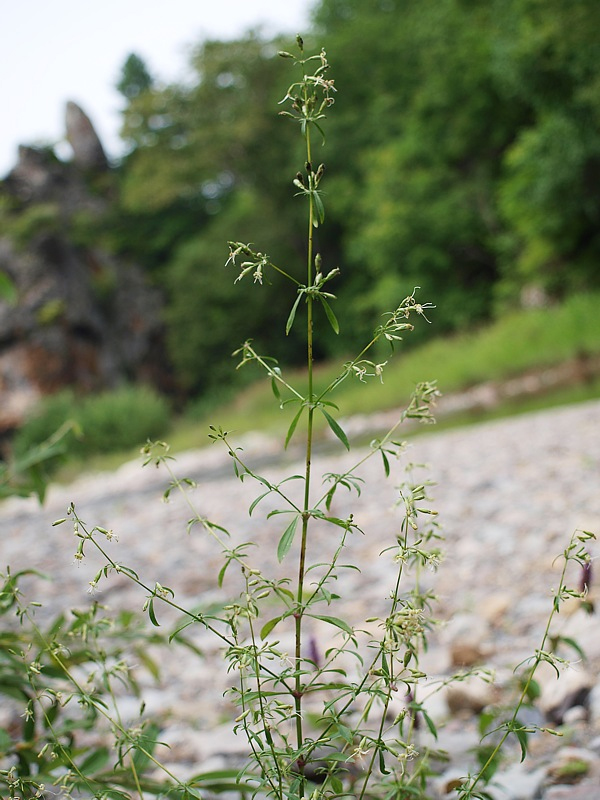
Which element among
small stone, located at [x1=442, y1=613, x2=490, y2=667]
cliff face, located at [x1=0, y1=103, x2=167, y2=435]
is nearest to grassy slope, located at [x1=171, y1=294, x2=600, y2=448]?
cliff face, located at [x1=0, y1=103, x2=167, y2=435]

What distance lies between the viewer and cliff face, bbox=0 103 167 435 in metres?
19.2

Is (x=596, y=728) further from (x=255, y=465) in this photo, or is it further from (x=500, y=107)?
(x=500, y=107)

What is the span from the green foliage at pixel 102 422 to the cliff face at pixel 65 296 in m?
2.34

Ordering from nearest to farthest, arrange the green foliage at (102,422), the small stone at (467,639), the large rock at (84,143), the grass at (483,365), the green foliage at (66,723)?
the green foliage at (66,723) < the small stone at (467,639) < the grass at (483,365) < the green foliage at (102,422) < the large rock at (84,143)

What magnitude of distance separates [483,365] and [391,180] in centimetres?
633

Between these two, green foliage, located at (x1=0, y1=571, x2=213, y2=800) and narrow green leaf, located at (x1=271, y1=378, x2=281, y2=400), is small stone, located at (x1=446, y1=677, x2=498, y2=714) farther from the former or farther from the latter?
narrow green leaf, located at (x1=271, y1=378, x2=281, y2=400)

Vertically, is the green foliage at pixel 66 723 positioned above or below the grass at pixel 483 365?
above

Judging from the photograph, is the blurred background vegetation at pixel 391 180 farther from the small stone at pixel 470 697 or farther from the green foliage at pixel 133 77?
the small stone at pixel 470 697

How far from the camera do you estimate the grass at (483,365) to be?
1009 centimetres

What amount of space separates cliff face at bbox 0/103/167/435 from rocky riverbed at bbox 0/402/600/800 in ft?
42.7

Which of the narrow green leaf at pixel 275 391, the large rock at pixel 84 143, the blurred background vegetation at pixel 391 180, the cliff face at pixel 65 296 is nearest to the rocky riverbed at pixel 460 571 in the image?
the narrow green leaf at pixel 275 391

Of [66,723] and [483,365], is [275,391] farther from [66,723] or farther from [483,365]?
[483,365]

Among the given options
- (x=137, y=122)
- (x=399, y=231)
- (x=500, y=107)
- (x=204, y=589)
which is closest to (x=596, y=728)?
(x=204, y=589)

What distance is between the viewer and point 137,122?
21.7 metres
